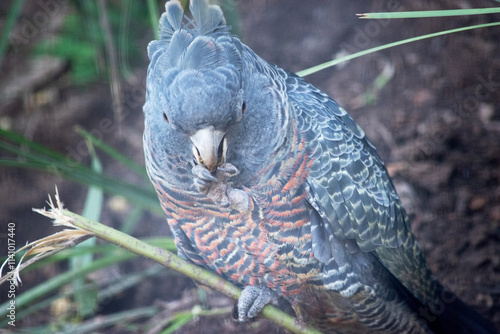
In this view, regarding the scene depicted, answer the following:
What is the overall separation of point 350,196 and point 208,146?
756mm

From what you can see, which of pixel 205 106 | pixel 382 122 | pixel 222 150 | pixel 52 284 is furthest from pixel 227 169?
pixel 382 122

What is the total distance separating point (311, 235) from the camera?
6.19 feet

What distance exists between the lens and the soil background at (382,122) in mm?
2922

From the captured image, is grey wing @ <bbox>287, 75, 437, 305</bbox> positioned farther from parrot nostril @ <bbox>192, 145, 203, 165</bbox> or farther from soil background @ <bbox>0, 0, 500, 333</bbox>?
soil background @ <bbox>0, 0, 500, 333</bbox>

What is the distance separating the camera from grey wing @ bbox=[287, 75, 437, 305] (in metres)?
1.86

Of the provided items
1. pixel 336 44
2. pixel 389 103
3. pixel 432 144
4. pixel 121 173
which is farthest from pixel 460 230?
pixel 121 173

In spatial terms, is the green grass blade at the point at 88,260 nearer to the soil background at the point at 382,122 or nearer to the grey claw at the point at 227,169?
the soil background at the point at 382,122

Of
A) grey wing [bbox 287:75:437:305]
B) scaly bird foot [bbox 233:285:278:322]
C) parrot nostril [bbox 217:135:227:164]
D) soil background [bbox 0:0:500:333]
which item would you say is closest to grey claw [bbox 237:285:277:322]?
scaly bird foot [bbox 233:285:278:322]

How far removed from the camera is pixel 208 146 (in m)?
1.44

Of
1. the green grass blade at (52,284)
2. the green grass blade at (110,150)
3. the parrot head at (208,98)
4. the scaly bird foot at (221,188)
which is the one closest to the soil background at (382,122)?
the green grass blade at (52,284)

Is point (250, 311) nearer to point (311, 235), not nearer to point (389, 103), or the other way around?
point (311, 235)

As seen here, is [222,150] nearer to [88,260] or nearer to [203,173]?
[203,173]

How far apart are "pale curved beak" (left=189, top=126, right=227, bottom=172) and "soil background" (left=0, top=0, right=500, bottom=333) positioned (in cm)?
154

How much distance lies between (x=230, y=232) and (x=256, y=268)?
7.8 inches
